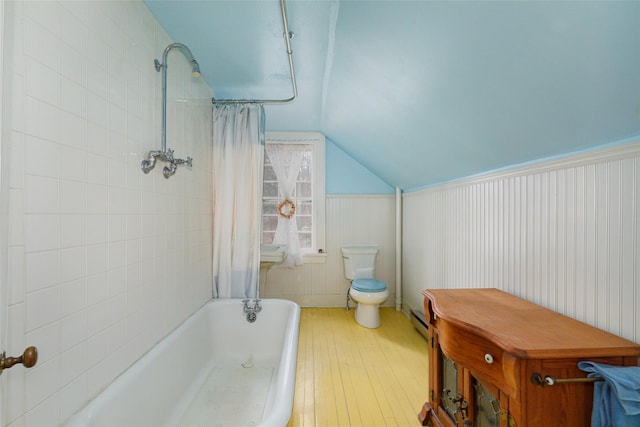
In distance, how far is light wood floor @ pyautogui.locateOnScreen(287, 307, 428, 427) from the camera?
5.30 ft

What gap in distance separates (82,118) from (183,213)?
871 mm

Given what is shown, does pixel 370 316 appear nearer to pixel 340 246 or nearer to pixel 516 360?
pixel 340 246

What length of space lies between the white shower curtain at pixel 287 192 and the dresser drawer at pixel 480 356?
7.15ft

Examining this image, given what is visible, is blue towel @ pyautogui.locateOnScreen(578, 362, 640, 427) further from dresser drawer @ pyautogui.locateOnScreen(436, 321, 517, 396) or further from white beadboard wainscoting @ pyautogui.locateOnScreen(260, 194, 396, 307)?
white beadboard wainscoting @ pyautogui.locateOnScreen(260, 194, 396, 307)

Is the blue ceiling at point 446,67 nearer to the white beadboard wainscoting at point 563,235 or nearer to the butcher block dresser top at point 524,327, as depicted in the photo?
the white beadboard wainscoting at point 563,235

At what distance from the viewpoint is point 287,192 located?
3.31m

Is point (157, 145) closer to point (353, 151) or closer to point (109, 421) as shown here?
point (109, 421)

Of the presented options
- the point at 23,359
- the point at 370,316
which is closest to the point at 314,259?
the point at 370,316

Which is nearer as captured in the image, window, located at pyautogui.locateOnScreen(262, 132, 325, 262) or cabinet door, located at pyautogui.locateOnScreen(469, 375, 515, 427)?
cabinet door, located at pyautogui.locateOnScreen(469, 375, 515, 427)

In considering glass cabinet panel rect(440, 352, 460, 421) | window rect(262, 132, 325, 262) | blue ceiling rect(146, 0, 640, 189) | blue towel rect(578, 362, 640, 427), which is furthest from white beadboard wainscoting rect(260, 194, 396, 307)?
blue towel rect(578, 362, 640, 427)

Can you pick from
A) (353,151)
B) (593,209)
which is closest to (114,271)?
(593,209)

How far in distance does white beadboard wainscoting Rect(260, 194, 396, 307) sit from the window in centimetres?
13

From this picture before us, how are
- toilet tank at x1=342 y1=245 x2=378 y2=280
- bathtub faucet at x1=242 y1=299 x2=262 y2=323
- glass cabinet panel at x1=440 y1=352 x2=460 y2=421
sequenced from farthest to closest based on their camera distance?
toilet tank at x1=342 y1=245 x2=378 y2=280 < bathtub faucet at x1=242 y1=299 x2=262 y2=323 < glass cabinet panel at x1=440 y1=352 x2=460 y2=421

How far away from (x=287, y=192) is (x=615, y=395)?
9.51 ft
